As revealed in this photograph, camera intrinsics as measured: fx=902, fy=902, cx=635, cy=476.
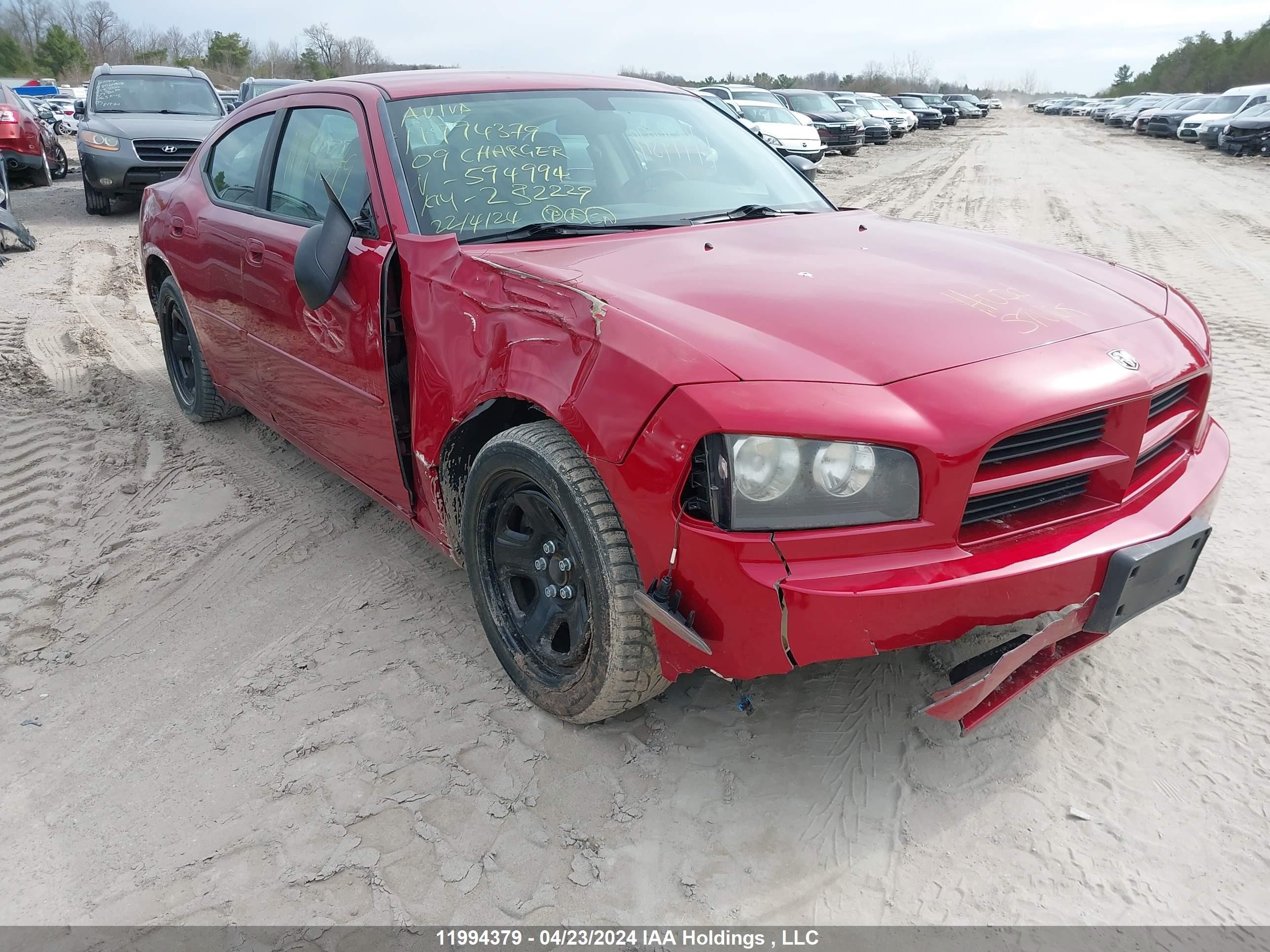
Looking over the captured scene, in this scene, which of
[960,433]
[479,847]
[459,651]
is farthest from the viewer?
[459,651]

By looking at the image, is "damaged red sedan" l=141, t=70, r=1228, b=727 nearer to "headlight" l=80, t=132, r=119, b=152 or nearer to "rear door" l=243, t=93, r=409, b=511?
"rear door" l=243, t=93, r=409, b=511

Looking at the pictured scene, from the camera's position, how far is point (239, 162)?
156 inches

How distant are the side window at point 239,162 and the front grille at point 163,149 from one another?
8.15 m

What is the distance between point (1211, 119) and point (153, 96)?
27025 millimetres

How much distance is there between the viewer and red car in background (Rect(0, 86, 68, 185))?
12.9 meters

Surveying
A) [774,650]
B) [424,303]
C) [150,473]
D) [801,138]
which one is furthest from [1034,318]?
[801,138]

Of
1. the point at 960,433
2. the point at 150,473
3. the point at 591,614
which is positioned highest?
the point at 960,433

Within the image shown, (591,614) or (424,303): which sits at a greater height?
(424,303)

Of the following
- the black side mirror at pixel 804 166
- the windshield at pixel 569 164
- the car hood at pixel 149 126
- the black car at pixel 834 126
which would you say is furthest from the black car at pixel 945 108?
the windshield at pixel 569 164

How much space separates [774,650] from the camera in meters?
1.90

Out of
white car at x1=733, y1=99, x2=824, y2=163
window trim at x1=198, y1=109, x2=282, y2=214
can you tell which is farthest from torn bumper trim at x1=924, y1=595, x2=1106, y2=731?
white car at x1=733, y1=99, x2=824, y2=163

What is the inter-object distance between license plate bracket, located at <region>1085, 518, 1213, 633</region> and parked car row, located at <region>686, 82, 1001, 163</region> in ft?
8.26

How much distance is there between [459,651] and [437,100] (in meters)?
1.84

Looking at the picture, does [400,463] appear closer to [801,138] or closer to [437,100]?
[437,100]
